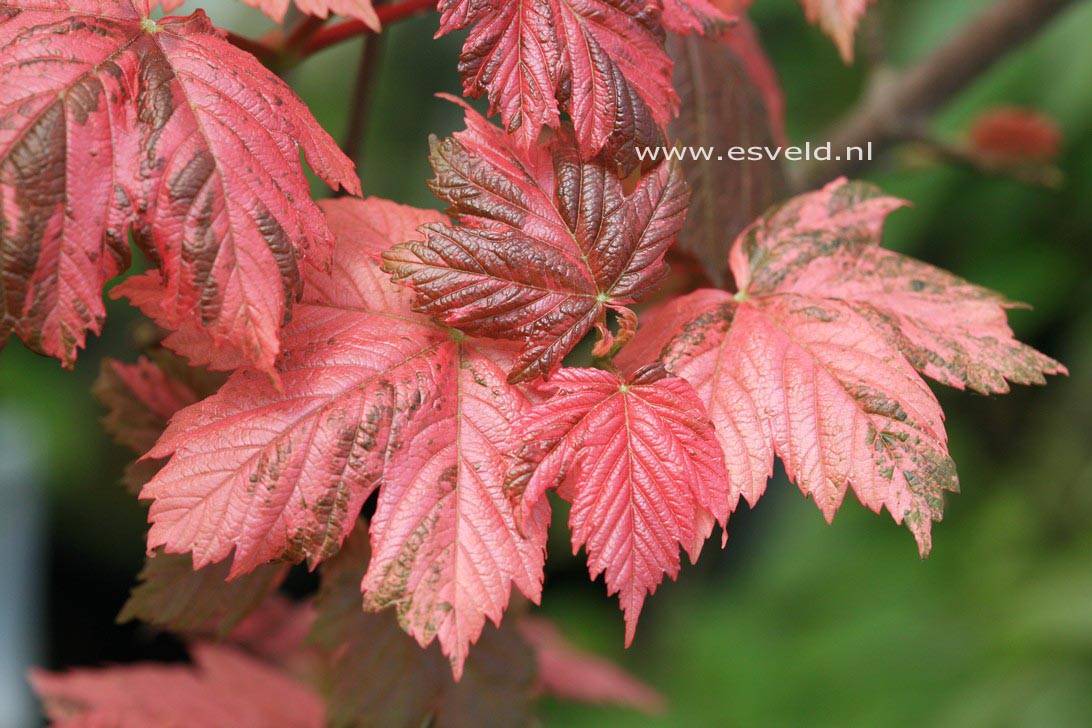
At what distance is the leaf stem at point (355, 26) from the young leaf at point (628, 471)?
288 mm

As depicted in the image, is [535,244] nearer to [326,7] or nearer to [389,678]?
[326,7]

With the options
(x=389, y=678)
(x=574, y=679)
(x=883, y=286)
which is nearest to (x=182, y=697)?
(x=389, y=678)

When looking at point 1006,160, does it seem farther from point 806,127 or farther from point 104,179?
point 806,127

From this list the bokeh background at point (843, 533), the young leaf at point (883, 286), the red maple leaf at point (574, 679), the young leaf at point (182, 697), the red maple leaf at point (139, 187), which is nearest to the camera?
the red maple leaf at point (139, 187)

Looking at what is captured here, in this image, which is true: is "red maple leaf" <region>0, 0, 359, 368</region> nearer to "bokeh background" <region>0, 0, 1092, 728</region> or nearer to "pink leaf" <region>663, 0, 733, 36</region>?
"pink leaf" <region>663, 0, 733, 36</region>

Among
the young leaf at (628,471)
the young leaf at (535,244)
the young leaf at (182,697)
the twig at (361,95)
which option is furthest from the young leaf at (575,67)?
the young leaf at (182,697)

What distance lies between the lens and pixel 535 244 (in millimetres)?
410

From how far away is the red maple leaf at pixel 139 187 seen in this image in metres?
0.35

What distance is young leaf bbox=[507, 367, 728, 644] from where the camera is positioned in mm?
380

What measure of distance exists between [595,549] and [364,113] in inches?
17.4

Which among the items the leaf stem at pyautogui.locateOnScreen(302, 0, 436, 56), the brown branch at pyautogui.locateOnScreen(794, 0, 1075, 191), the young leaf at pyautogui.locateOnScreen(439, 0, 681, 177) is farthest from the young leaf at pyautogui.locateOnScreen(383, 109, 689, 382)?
the brown branch at pyautogui.locateOnScreen(794, 0, 1075, 191)

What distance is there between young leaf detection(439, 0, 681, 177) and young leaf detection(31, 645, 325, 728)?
57cm

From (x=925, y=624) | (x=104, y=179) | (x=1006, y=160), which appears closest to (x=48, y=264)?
(x=104, y=179)

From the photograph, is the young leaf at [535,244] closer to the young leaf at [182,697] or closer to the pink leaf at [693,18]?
the pink leaf at [693,18]
